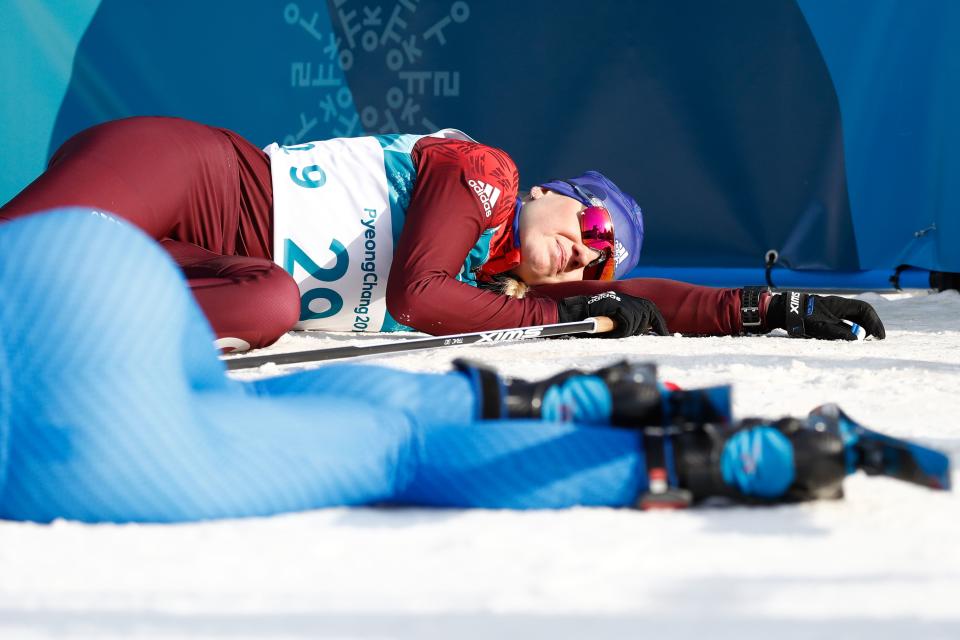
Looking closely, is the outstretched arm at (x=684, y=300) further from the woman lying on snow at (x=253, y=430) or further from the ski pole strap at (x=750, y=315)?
the woman lying on snow at (x=253, y=430)

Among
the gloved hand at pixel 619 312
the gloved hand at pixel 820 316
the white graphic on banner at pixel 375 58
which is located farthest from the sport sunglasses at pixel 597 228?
the white graphic on banner at pixel 375 58

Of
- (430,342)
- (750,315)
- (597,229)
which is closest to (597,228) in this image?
(597,229)

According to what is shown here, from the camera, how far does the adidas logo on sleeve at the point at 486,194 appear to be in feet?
6.68

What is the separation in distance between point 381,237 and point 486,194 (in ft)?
0.77

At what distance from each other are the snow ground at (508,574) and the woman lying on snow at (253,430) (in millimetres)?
23

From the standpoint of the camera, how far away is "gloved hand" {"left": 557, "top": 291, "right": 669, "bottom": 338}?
205 cm

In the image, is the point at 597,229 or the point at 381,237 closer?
the point at 381,237

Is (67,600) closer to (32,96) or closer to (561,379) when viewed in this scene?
(561,379)

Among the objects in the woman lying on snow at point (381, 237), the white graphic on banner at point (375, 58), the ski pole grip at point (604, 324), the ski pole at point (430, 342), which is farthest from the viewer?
the white graphic on banner at point (375, 58)

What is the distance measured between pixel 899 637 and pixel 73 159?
5.22 ft

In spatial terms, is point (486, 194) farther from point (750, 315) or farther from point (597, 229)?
point (750, 315)

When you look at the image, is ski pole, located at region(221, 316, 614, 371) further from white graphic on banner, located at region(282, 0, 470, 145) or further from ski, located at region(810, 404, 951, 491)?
white graphic on banner, located at region(282, 0, 470, 145)

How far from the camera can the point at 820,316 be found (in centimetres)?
214

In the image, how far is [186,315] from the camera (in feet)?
2.79
